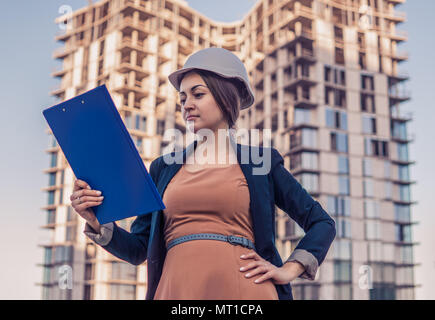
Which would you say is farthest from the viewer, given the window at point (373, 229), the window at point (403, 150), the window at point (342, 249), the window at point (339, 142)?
the window at point (403, 150)

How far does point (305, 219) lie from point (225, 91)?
48 cm

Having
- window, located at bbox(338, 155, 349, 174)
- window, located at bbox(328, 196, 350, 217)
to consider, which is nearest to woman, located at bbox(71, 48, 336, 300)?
window, located at bbox(328, 196, 350, 217)

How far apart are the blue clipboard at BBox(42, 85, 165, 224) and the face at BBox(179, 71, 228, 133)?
314 millimetres

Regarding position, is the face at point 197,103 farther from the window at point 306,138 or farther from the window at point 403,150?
the window at point 403,150

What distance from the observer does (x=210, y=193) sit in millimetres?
1610

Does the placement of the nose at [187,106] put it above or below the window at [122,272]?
below

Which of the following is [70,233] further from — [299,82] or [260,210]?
[260,210]

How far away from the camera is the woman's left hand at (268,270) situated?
151cm

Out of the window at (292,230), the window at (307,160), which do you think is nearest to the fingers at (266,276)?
the window at (292,230)

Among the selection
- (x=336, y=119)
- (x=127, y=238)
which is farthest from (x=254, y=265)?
(x=336, y=119)

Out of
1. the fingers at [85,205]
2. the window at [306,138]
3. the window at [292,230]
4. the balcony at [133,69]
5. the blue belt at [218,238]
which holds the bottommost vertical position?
the blue belt at [218,238]

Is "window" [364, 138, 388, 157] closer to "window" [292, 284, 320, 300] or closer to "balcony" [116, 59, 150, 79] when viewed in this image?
"window" [292, 284, 320, 300]
